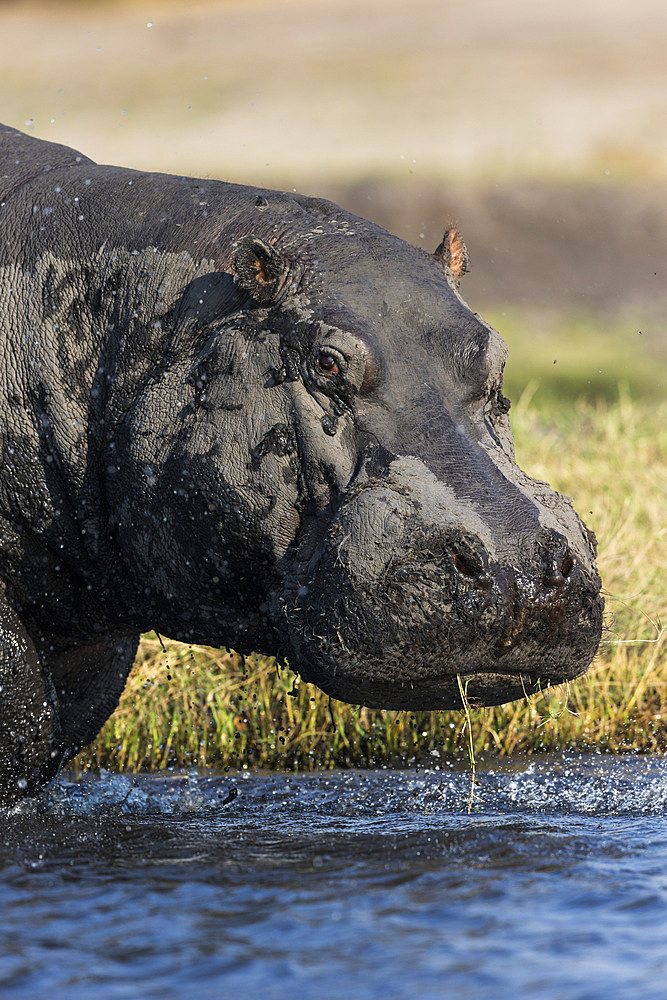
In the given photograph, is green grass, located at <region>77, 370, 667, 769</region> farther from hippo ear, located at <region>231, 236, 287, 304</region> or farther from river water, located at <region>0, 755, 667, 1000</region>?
hippo ear, located at <region>231, 236, 287, 304</region>

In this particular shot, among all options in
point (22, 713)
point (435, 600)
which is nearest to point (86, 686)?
point (22, 713)

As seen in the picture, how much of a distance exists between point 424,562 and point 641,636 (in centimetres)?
348

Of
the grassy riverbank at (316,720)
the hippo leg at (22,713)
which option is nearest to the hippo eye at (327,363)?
the hippo leg at (22,713)

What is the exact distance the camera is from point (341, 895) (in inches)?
141

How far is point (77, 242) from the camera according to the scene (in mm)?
4418

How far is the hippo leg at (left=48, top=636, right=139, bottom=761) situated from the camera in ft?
16.6

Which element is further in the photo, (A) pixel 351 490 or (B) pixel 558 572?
(A) pixel 351 490

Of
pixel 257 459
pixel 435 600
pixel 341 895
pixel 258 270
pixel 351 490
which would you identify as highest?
pixel 258 270

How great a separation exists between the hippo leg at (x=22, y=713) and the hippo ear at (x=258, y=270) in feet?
4.38

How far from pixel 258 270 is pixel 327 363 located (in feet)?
1.29

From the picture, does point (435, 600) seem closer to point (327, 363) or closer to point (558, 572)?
point (558, 572)

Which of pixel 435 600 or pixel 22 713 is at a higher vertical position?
pixel 435 600

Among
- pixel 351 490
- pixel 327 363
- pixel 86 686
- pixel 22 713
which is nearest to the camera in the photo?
pixel 351 490

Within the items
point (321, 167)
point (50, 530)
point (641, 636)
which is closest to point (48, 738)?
point (50, 530)
